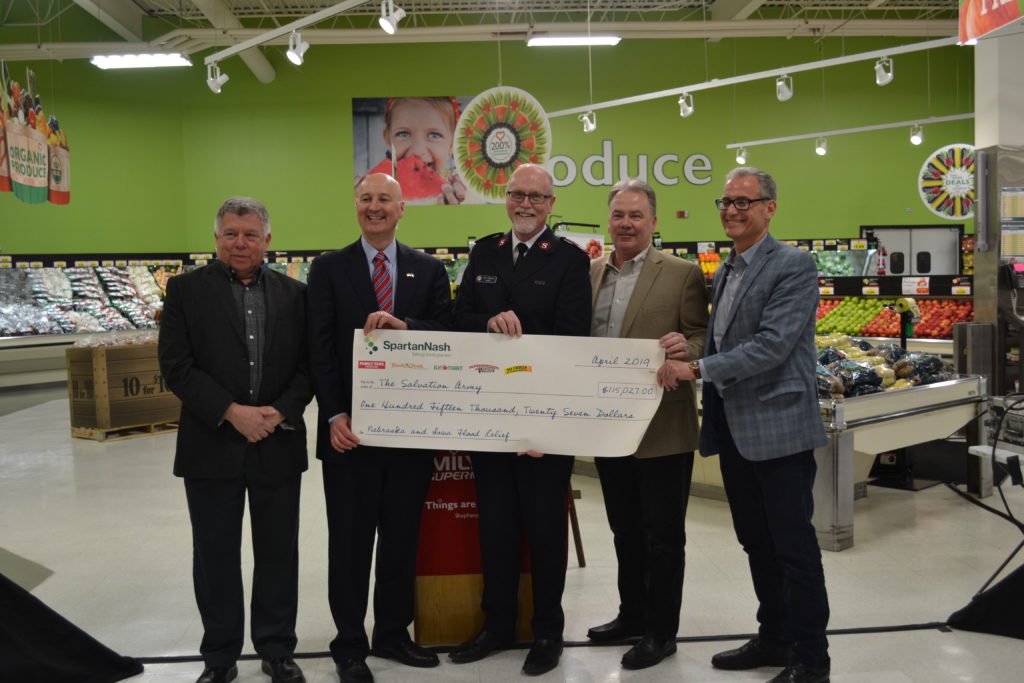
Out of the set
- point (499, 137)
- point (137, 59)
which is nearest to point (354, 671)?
point (499, 137)

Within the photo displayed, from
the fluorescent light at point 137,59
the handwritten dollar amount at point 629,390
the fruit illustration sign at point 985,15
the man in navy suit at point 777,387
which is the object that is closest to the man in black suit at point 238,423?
the handwritten dollar amount at point 629,390

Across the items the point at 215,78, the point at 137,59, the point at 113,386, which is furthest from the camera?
the point at 137,59

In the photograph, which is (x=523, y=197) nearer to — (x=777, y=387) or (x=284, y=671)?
(x=777, y=387)

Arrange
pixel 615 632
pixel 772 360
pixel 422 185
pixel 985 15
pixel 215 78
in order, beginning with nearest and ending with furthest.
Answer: pixel 772 360
pixel 615 632
pixel 985 15
pixel 215 78
pixel 422 185

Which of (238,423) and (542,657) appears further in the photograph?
(542,657)

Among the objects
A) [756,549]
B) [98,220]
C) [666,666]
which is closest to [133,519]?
[666,666]

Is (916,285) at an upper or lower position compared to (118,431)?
upper

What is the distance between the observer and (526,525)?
283 cm

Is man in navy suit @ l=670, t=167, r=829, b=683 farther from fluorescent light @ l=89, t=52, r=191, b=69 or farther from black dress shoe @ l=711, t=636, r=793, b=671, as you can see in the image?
fluorescent light @ l=89, t=52, r=191, b=69

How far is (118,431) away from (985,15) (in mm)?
7723

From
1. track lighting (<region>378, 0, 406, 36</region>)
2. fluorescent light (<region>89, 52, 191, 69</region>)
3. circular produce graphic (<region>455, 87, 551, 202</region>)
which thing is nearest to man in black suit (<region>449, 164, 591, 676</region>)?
circular produce graphic (<region>455, 87, 551, 202</region>)

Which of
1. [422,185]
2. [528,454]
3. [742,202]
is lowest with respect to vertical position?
[528,454]

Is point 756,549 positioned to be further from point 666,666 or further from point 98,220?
point 98,220

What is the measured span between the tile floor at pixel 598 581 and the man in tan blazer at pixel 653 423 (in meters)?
0.25
